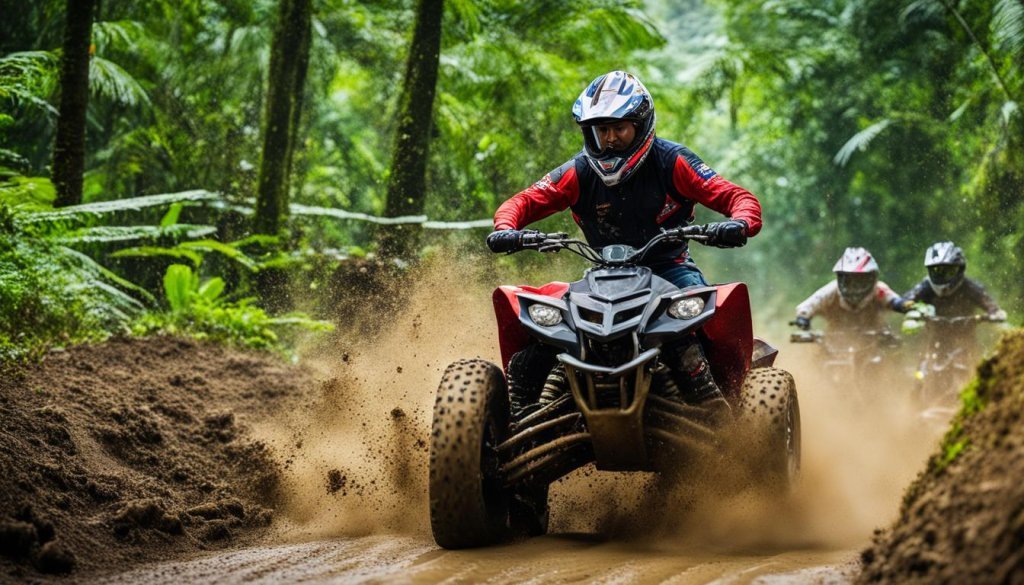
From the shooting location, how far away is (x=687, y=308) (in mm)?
5777

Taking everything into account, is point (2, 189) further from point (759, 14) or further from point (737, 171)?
point (737, 171)

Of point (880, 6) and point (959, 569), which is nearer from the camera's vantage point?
point (959, 569)

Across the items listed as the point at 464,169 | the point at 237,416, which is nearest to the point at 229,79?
the point at 464,169

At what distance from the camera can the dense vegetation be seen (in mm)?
11734

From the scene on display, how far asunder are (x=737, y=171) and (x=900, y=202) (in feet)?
28.0

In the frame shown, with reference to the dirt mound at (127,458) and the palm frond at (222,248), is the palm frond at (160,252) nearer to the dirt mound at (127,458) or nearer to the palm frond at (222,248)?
the palm frond at (222,248)

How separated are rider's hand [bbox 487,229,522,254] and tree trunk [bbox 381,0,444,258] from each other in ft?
24.8

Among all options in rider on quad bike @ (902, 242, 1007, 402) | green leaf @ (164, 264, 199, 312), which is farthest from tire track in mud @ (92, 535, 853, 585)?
rider on quad bike @ (902, 242, 1007, 402)

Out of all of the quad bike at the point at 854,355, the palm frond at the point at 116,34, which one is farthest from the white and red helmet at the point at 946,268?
the palm frond at the point at 116,34

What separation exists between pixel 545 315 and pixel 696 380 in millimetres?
915

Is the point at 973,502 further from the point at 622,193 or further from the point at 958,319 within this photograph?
the point at 958,319

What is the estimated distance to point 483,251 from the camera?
12.9 meters

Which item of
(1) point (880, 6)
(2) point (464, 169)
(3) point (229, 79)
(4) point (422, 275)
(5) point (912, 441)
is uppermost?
(1) point (880, 6)

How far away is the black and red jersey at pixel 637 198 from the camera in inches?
262
